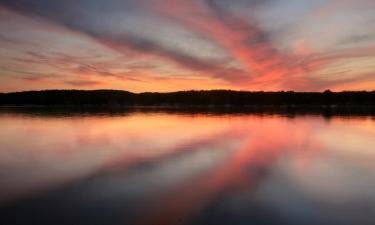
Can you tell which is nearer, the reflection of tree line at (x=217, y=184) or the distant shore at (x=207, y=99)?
the reflection of tree line at (x=217, y=184)

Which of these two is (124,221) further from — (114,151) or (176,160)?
(114,151)

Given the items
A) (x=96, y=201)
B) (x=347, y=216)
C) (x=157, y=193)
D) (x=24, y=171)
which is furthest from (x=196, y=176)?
(x=24, y=171)

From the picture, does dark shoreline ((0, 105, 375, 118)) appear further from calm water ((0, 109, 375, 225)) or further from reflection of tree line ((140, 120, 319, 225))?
reflection of tree line ((140, 120, 319, 225))

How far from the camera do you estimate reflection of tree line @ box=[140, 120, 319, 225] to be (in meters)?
6.95

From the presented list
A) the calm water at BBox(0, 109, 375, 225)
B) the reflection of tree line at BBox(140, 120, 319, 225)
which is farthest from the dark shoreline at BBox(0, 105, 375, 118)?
the reflection of tree line at BBox(140, 120, 319, 225)

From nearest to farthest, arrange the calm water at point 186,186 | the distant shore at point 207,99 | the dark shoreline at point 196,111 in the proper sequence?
the calm water at point 186,186 → the dark shoreline at point 196,111 → the distant shore at point 207,99

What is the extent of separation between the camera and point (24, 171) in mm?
11352

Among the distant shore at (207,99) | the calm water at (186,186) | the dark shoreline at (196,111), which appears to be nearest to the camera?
the calm water at (186,186)

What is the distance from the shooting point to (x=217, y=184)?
9.65 metres

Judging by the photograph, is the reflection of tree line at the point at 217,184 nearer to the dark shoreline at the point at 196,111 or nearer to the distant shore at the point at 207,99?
the dark shoreline at the point at 196,111

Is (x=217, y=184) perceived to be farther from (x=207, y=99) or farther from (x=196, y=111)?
(x=207, y=99)

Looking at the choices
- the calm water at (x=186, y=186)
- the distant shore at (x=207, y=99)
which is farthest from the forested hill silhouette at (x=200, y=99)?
the calm water at (x=186, y=186)

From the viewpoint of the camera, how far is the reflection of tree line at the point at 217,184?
6949 millimetres

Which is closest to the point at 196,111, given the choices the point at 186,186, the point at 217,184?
the point at 217,184
